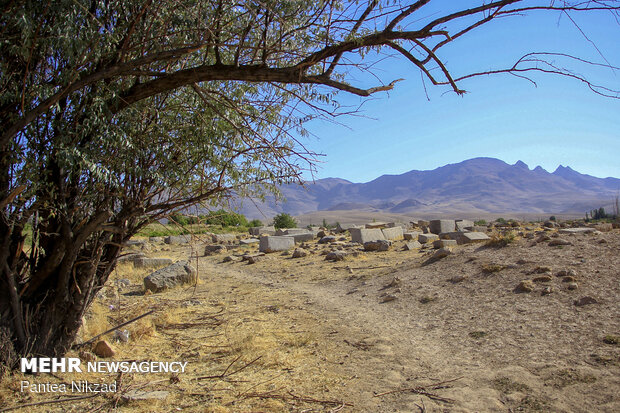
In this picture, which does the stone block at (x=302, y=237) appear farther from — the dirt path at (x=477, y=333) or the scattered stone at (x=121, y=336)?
the scattered stone at (x=121, y=336)

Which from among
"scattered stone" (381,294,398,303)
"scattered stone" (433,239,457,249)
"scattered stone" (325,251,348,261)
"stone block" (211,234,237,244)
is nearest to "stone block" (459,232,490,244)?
"scattered stone" (433,239,457,249)

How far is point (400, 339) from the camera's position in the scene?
5.81 metres

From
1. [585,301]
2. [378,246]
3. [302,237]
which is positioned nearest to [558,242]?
[585,301]

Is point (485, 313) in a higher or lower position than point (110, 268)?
lower

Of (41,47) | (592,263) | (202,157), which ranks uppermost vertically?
(41,47)

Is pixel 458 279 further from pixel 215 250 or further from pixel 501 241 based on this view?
pixel 215 250

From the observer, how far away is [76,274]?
4832 mm

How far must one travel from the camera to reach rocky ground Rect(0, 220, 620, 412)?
3916 mm

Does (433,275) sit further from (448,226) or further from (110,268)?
(448,226)

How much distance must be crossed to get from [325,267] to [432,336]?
676 cm

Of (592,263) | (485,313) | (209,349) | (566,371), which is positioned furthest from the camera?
(592,263)

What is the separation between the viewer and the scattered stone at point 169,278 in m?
9.98

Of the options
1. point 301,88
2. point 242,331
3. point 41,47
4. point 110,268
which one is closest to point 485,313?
point 242,331

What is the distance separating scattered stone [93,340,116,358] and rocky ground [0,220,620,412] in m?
0.22
